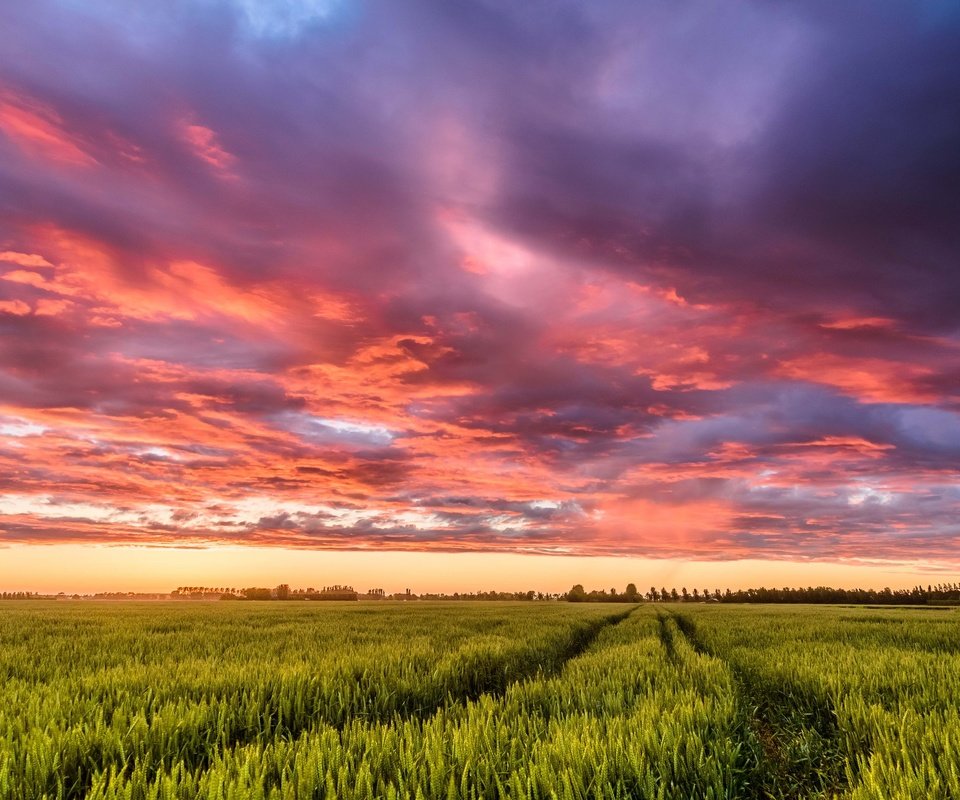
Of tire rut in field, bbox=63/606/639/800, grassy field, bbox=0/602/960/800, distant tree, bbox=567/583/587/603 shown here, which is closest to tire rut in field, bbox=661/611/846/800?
grassy field, bbox=0/602/960/800

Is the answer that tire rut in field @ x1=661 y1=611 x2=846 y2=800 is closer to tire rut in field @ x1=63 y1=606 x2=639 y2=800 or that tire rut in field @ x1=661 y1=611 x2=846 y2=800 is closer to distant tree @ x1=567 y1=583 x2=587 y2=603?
tire rut in field @ x1=63 y1=606 x2=639 y2=800

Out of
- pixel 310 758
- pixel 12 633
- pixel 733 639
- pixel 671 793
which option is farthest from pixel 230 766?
pixel 12 633

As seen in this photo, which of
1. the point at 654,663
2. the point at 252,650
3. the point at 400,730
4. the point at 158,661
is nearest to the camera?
the point at 400,730

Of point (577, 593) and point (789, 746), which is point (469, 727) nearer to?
point (789, 746)

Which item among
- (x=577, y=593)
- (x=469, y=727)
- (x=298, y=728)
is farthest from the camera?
(x=577, y=593)

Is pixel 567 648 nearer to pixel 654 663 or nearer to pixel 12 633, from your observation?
pixel 654 663

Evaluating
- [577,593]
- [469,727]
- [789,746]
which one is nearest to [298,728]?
[469,727]

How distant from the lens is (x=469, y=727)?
149 inches

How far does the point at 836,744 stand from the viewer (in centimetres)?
563

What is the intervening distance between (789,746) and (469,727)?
4.19 metres

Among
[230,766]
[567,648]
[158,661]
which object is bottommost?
[567,648]

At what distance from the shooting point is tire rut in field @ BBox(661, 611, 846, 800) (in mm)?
4641

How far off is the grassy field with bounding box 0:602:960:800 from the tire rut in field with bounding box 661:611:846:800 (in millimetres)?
28

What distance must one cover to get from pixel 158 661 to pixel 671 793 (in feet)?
28.5
